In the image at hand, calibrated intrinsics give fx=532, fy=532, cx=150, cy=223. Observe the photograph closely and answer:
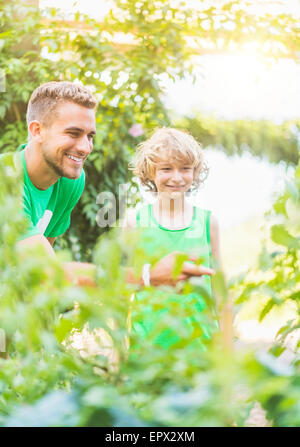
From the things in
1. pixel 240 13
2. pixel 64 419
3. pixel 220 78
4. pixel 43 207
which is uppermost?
pixel 220 78

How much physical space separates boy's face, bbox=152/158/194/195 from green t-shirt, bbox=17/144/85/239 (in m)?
0.54

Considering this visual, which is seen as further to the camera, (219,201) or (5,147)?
(219,201)

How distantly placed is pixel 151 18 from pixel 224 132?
4.55m

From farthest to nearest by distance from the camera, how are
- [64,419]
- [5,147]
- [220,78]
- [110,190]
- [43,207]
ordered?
[220,78] → [110,190] → [5,147] → [43,207] → [64,419]

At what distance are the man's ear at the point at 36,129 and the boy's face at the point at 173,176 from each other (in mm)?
583

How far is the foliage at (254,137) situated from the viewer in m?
8.97

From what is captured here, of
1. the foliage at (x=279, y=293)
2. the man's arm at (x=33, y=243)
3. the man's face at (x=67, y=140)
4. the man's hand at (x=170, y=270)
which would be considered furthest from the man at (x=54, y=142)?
the foliage at (x=279, y=293)

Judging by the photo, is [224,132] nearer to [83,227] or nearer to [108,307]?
[83,227]

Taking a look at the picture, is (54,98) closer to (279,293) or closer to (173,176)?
(173,176)

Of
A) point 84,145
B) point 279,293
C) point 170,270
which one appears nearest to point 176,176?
point 84,145

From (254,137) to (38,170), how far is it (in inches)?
296

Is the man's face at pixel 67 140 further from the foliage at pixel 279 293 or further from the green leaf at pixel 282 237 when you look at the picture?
the green leaf at pixel 282 237

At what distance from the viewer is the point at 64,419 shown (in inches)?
20.2

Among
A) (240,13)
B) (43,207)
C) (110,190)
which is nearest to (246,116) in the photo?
(240,13)
